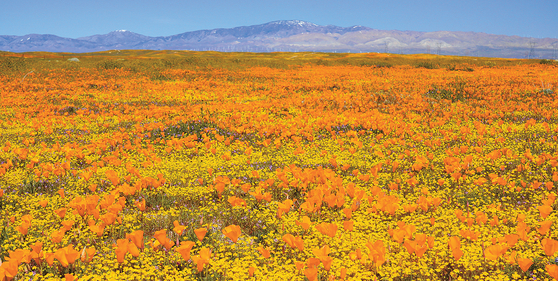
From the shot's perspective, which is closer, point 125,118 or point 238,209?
point 238,209

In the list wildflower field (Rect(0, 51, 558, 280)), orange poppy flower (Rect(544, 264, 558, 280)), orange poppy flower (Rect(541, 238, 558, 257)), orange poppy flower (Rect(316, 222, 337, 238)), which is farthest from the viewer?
orange poppy flower (Rect(316, 222, 337, 238))

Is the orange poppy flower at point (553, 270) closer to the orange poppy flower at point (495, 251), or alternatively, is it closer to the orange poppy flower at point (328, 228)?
Result: the orange poppy flower at point (495, 251)

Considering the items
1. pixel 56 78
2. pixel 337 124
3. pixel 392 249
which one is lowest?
pixel 392 249

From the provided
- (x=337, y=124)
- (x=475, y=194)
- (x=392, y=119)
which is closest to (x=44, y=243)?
(x=475, y=194)

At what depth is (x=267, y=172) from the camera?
20.2 feet

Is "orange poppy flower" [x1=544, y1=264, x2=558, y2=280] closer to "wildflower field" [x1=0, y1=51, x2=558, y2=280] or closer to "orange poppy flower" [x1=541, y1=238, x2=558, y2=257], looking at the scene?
"wildflower field" [x1=0, y1=51, x2=558, y2=280]

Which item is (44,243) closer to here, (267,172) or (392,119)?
(267,172)

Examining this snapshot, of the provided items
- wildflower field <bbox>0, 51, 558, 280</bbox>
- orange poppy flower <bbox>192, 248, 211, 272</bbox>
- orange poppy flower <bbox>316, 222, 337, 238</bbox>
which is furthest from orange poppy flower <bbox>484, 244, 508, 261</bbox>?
orange poppy flower <bbox>192, 248, 211, 272</bbox>

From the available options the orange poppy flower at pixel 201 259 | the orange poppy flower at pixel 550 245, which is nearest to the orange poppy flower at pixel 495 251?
the orange poppy flower at pixel 550 245

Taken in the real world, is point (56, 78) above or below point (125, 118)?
above

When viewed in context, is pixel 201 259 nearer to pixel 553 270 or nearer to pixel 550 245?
pixel 553 270

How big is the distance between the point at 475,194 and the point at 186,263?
4.27 m

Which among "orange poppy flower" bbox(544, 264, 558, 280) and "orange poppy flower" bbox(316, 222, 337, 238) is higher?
"orange poppy flower" bbox(544, 264, 558, 280)

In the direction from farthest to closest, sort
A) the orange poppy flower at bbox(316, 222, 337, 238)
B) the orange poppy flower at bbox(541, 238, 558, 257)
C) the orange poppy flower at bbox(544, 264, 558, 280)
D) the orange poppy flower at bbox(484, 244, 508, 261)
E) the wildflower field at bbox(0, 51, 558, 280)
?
the orange poppy flower at bbox(316, 222, 337, 238) < the wildflower field at bbox(0, 51, 558, 280) < the orange poppy flower at bbox(484, 244, 508, 261) < the orange poppy flower at bbox(541, 238, 558, 257) < the orange poppy flower at bbox(544, 264, 558, 280)
